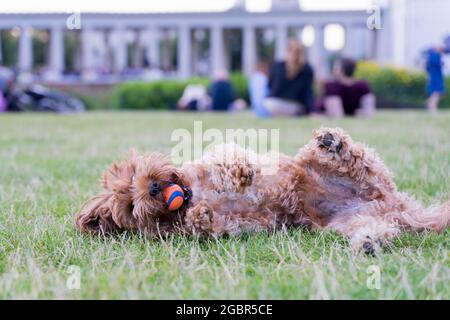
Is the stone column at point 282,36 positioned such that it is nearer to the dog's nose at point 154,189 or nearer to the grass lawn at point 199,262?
the grass lawn at point 199,262

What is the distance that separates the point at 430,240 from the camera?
3277 millimetres

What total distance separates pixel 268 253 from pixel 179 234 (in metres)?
0.52

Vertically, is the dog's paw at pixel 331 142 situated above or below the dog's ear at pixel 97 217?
above

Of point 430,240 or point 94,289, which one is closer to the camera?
point 94,289

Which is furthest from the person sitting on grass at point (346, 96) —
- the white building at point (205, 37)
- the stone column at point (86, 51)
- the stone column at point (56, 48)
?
the stone column at point (56, 48)

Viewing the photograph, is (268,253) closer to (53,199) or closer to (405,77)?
(53,199)

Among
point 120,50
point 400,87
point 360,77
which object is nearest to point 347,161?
point 400,87

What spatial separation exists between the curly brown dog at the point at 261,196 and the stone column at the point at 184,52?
58.1m

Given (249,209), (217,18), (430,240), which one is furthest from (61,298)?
(217,18)

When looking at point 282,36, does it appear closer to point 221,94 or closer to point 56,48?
point 56,48

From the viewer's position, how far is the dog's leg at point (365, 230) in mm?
3039

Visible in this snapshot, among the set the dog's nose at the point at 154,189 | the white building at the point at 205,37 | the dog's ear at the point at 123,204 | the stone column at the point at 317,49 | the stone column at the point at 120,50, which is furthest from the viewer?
the stone column at the point at 120,50

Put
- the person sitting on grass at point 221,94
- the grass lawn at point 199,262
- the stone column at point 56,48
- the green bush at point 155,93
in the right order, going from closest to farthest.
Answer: the grass lawn at point 199,262
the person sitting on grass at point 221,94
the green bush at point 155,93
the stone column at point 56,48

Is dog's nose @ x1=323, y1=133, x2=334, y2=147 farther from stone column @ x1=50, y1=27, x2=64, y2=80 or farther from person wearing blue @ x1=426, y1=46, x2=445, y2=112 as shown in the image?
stone column @ x1=50, y1=27, x2=64, y2=80
